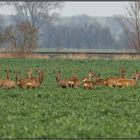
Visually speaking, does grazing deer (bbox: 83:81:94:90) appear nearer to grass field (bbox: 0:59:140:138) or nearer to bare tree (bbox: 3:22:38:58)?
grass field (bbox: 0:59:140:138)

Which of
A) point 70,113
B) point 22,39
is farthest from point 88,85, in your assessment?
point 22,39

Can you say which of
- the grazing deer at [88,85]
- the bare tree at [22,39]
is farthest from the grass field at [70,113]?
the bare tree at [22,39]

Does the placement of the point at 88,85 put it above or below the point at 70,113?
above

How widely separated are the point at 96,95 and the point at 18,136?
7184 millimetres

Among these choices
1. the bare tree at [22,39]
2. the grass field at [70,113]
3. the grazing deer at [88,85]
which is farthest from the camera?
the bare tree at [22,39]

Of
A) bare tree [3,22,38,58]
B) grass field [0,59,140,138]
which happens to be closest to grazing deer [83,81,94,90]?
grass field [0,59,140,138]

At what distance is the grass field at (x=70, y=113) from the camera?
11516mm

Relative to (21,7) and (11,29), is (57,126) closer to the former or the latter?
(11,29)

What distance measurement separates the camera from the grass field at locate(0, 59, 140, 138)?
11.5 metres

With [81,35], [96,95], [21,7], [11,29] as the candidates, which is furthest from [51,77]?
[81,35]

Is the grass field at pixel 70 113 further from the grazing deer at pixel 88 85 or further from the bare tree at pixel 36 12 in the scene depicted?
the bare tree at pixel 36 12

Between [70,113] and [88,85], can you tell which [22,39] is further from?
[70,113]

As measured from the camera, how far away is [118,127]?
1210cm

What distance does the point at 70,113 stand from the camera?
14148mm
